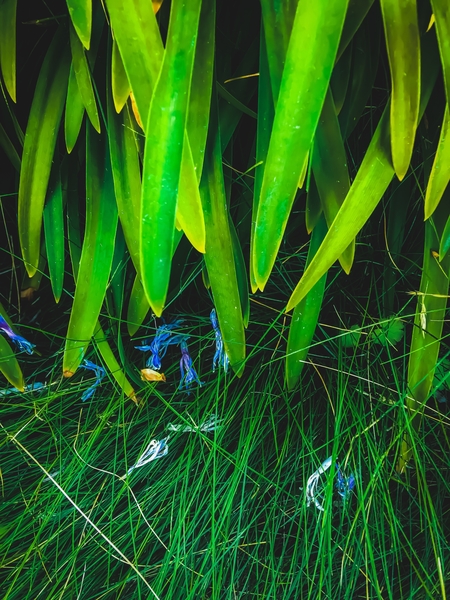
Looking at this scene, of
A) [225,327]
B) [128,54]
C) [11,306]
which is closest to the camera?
[128,54]

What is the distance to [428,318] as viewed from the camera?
50 cm

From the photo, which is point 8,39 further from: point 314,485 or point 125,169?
point 314,485

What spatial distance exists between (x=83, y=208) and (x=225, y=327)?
32 centimetres

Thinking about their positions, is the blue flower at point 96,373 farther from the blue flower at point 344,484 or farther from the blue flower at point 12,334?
the blue flower at point 344,484

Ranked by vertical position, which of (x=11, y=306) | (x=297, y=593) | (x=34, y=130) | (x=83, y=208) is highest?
(x=34, y=130)

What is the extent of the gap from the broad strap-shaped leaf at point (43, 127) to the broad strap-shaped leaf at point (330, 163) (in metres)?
0.29

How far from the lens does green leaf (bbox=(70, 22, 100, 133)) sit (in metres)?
0.43

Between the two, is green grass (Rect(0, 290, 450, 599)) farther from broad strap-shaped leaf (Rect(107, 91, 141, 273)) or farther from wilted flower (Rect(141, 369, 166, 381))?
broad strap-shaped leaf (Rect(107, 91, 141, 273))

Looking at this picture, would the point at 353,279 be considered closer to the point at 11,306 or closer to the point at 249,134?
the point at 249,134

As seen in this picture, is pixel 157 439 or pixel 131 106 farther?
pixel 157 439

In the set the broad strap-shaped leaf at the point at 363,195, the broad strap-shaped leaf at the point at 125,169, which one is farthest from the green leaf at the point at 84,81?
the broad strap-shaped leaf at the point at 363,195

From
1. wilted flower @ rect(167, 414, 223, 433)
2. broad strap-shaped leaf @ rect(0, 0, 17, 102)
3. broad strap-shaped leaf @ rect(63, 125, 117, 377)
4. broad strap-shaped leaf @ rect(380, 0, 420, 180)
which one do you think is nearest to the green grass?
wilted flower @ rect(167, 414, 223, 433)

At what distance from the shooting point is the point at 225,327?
1.60 feet

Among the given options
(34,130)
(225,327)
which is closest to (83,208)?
(34,130)
